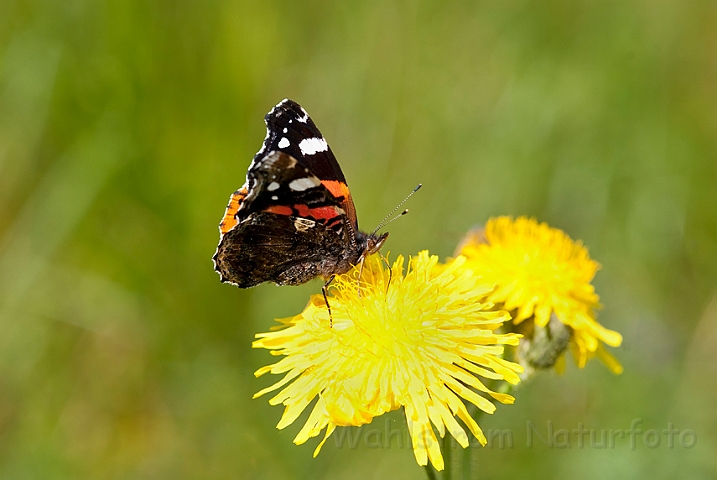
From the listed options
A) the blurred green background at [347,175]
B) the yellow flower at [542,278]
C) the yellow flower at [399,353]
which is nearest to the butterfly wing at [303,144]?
the yellow flower at [399,353]

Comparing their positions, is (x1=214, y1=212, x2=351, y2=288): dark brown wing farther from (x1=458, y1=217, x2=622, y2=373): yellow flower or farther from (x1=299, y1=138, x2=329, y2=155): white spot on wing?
(x1=458, y1=217, x2=622, y2=373): yellow flower

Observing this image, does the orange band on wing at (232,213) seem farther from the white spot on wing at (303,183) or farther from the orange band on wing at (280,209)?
the white spot on wing at (303,183)

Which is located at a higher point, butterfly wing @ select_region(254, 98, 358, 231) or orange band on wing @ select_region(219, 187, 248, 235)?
butterfly wing @ select_region(254, 98, 358, 231)

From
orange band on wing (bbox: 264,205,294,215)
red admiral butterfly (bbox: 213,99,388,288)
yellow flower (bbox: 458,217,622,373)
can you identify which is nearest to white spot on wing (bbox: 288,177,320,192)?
red admiral butterfly (bbox: 213,99,388,288)

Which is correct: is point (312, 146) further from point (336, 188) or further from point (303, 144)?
point (336, 188)

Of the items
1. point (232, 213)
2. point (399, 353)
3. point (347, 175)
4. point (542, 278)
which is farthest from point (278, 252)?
point (347, 175)

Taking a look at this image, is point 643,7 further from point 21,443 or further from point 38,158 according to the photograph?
point 21,443

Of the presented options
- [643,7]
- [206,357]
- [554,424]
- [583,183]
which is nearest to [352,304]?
[206,357]
